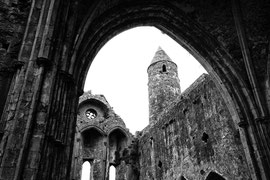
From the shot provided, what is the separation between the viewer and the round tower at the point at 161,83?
14.3 metres

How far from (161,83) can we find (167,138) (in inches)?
186

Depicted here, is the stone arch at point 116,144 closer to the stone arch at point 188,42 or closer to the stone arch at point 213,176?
the stone arch at point 213,176

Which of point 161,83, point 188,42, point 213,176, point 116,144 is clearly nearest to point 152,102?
point 161,83

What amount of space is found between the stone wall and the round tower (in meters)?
2.06

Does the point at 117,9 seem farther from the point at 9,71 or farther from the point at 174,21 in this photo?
the point at 9,71

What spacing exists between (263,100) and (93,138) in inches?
403

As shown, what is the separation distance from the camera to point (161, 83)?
15164 millimetres

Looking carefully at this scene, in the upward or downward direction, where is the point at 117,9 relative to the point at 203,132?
upward

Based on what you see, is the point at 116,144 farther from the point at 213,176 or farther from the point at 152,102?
the point at 213,176

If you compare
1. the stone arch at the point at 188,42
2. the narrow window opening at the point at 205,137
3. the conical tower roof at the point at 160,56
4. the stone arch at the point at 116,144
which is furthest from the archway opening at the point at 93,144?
the stone arch at the point at 188,42

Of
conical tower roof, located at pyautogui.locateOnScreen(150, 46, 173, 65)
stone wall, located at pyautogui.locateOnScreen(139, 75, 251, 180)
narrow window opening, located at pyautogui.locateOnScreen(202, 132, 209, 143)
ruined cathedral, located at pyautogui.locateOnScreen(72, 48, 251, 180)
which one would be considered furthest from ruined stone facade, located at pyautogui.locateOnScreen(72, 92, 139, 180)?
narrow window opening, located at pyautogui.locateOnScreen(202, 132, 209, 143)

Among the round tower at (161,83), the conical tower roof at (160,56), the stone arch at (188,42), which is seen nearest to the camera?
the stone arch at (188,42)

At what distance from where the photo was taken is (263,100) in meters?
5.95

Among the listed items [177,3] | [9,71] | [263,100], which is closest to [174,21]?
[177,3]
